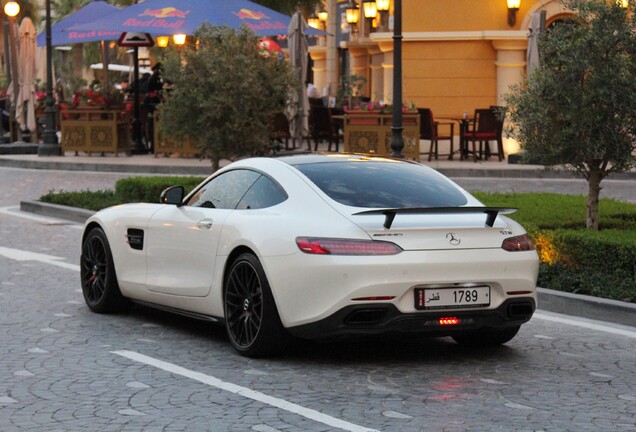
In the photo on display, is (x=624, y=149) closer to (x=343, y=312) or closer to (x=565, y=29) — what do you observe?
(x=565, y=29)

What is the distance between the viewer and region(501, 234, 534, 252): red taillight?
8891mm

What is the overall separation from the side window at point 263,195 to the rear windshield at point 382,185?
0.72 ft

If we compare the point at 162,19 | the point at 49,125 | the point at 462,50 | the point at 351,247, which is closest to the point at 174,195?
the point at 351,247

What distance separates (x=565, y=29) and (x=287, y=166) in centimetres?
494

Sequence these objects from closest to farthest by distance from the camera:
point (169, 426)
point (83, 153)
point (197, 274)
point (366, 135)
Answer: point (169, 426)
point (197, 274)
point (366, 135)
point (83, 153)

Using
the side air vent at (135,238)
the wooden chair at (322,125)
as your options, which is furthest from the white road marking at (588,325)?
the wooden chair at (322,125)

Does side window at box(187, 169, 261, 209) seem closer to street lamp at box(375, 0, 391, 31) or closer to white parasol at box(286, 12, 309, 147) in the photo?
white parasol at box(286, 12, 309, 147)

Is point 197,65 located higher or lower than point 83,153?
higher

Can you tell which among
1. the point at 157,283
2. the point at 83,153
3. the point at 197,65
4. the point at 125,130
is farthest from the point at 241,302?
the point at 83,153

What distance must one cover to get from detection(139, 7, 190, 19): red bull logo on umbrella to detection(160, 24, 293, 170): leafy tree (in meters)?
10.8

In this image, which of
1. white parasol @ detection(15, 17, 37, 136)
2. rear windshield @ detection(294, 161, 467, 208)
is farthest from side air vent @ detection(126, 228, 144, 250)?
white parasol @ detection(15, 17, 37, 136)

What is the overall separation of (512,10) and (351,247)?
25.9 meters

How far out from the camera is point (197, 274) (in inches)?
384

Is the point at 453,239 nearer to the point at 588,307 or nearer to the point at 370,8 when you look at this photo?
the point at 588,307
